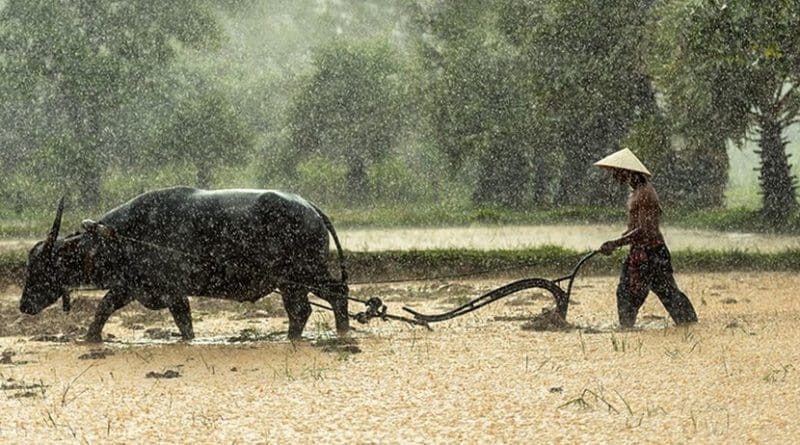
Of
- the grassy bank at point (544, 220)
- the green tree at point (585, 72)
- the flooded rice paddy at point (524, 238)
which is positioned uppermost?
the green tree at point (585, 72)

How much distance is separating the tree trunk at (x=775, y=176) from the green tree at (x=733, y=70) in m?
0.03

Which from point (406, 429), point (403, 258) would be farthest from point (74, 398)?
point (403, 258)

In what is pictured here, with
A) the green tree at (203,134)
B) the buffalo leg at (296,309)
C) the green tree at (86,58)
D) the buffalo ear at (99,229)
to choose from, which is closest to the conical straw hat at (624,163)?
the buffalo leg at (296,309)

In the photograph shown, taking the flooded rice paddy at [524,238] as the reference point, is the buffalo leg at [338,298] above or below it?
below

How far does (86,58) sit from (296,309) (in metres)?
32.7

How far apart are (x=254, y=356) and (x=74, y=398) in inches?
90.7

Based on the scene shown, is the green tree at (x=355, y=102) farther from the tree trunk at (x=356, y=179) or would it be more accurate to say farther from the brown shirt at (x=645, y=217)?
the brown shirt at (x=645, y=217)

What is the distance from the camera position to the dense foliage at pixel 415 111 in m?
29.3

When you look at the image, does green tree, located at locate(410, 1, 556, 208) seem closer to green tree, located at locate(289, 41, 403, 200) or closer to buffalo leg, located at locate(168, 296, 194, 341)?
green tree, located at locate(289, 41, 403, 200)

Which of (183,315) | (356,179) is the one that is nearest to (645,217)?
(183,315)

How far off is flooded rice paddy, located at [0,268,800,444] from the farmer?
Result: 44 centimetres

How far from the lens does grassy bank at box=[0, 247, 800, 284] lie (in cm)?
1927

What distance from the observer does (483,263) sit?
19.4 meters

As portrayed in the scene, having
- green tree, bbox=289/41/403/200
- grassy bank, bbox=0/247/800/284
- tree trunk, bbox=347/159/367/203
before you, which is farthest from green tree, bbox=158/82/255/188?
grassy bank, bbox=0/247/800/284
